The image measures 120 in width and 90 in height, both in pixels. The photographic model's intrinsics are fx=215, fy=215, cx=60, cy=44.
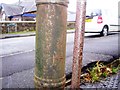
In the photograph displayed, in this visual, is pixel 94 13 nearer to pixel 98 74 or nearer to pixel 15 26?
pixel 98 74

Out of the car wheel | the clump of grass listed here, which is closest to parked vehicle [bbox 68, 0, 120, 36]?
the car wheel

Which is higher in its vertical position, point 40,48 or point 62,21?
point 62,21

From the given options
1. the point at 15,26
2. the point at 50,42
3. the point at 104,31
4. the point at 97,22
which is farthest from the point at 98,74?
the point at 15,26

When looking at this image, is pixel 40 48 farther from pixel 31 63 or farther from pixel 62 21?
pixel 31 63

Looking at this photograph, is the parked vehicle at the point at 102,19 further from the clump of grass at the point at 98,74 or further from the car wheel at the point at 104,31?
the clump of grass at the point at 98,74

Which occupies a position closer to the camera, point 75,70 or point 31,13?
point 75,70

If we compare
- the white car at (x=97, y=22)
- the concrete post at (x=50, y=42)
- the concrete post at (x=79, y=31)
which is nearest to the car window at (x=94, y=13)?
the white car at (x=97, y=22)

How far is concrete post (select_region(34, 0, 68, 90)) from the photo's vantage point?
5.84ft

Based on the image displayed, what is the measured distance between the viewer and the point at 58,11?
1787mm

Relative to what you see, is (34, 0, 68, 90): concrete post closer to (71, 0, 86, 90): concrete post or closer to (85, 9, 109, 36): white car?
(71, 0, 86, 90): concrete post

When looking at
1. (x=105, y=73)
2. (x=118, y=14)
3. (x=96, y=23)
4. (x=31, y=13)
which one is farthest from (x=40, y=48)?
(x=31, y=13)

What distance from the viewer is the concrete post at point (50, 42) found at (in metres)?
1.78

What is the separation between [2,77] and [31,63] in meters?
1.50

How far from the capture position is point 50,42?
1.78 metres
